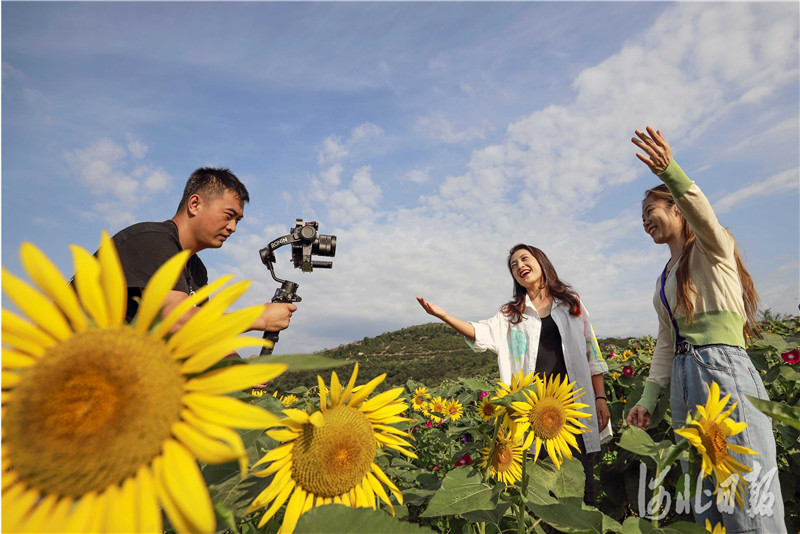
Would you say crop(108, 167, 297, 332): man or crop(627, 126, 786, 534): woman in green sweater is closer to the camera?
crop(108, 167, 297, 332): man

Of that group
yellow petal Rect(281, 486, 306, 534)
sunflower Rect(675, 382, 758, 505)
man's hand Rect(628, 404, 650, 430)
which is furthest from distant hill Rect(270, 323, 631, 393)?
yellow petal Rect(281, 486, 306, 534)

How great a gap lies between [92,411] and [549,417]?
80.8 inches

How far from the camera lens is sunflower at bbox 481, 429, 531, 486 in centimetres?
252

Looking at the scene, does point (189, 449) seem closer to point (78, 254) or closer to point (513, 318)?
point (78, 254)

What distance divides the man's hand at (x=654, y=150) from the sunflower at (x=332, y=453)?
2.27 meters

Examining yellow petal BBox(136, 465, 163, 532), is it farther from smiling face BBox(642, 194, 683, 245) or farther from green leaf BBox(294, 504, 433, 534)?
smiling face BBox(642, 194, 683, 245)

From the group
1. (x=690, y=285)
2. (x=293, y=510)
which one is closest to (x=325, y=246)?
(x=293, y=510)

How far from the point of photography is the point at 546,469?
228 centimetres

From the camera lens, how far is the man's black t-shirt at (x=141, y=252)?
196 cm

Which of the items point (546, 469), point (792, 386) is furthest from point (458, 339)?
point (546, 469)

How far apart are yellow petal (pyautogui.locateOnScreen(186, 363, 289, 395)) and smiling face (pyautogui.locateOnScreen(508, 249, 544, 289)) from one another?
12.9ft

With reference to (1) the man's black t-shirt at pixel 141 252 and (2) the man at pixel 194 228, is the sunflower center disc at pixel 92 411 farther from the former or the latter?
(2) the man at pixel 194 228

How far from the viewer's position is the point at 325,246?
2.43 m

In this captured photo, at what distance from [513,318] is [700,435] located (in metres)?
2.55
